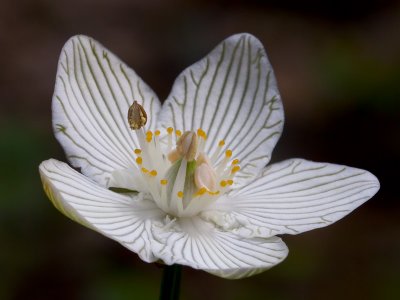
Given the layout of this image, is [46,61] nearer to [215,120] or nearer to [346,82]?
[346,82]

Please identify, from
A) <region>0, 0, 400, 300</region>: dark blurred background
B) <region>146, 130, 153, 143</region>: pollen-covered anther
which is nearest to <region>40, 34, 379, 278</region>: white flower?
<region>146, 130, 153, 143</region>: pollen-covered anther

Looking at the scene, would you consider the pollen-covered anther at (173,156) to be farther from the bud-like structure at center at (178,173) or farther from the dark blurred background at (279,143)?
the dark blurred background at (279,143)

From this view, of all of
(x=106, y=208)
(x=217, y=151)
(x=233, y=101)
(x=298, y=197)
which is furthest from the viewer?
(x=233, y=101)

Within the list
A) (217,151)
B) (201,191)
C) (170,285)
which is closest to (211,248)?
(201,191)

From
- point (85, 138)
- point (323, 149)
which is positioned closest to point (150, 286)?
point (85, 138)

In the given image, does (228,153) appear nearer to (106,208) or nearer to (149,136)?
(149,136)

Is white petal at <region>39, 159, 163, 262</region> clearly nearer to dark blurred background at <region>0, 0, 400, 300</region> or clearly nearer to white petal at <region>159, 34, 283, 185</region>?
white petal at <region>159, 34, 283, 185</region>

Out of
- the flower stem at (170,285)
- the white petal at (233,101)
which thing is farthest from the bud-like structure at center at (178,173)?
the flower stem at (170,285)
